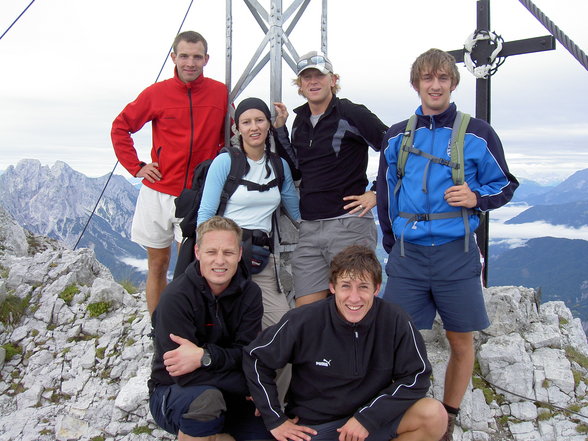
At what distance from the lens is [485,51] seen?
6125 millimetres

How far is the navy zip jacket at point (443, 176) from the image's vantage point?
4426mm

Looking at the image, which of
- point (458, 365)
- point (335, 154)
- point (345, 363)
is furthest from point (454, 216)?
point (345, 363)

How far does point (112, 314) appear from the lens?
8141mm

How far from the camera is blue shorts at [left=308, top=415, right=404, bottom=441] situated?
4.11 m

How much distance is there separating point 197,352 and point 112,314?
4393mm

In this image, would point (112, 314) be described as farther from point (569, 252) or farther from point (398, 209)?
point (569, 252)

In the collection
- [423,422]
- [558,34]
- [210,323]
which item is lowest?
[423,422]

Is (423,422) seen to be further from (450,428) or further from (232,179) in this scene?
(232,179)

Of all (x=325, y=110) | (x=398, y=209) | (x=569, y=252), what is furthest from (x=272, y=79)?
(x=569, y=252)

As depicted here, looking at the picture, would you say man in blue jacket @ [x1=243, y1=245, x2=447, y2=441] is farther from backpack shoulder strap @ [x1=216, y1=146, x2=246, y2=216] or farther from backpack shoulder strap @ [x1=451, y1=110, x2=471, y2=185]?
backpack shoulder strap @ [x1=216, y1=146, x2=246, y2=216]

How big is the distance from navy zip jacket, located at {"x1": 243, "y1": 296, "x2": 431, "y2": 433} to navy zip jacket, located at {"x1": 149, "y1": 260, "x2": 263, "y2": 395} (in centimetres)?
28

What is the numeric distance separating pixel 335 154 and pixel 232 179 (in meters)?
1.10

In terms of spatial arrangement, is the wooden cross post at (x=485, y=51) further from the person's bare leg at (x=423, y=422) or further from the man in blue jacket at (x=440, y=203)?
the person's bare leg at (x=423, y=422)

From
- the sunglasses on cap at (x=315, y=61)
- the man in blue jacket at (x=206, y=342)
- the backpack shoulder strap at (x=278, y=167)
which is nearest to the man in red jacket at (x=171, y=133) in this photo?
the backpack shoulder strap at (x=278, y=167)
